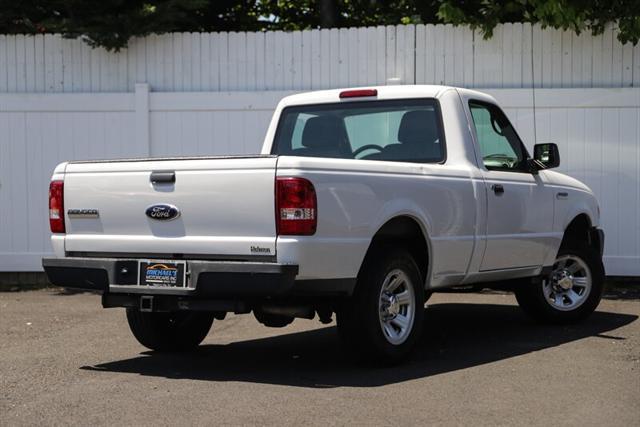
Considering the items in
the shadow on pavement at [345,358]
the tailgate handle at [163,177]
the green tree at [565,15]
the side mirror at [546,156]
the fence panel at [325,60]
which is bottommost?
the shadow on pavement at [345,358]

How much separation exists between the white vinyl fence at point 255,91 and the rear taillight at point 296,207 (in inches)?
238

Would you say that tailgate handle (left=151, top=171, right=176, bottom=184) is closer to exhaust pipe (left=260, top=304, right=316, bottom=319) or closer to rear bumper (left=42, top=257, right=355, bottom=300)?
rear bumper (left=42, top=257, right=355, bottom=300)

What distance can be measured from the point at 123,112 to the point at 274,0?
4.32m

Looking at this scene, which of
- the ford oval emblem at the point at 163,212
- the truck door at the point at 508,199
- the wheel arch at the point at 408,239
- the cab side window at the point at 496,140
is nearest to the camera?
the ford oval emblem at the point at 163,212

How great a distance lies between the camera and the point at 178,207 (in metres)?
7.00

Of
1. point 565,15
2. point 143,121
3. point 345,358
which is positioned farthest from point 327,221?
point 143,121

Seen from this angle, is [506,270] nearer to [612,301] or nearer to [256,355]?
[256,355]

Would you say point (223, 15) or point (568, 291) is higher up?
point (223, 15)

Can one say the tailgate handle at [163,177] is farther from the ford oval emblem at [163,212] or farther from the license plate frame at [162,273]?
the license plate frame at [162,273]

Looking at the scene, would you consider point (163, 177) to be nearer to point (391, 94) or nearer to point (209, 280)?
point (209, 280)

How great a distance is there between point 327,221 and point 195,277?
883 millimetres

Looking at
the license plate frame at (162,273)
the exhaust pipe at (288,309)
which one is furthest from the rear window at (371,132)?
the license plate frame at (162,273)

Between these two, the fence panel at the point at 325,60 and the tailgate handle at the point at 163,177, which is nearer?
the tailgate handle at the point at 163,177

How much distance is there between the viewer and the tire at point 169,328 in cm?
803
